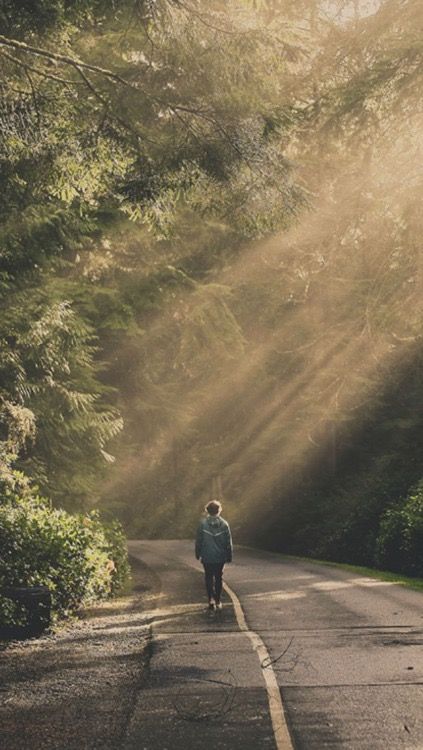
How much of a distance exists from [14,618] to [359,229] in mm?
16559

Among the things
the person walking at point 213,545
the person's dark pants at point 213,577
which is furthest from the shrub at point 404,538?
the person walking at point 213,545

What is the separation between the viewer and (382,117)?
18094 mm

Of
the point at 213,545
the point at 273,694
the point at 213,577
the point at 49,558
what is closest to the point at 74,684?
the point at 273,694

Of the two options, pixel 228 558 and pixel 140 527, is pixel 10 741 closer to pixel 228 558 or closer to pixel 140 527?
pixel 228 558

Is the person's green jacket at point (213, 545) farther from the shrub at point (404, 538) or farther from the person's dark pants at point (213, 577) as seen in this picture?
the shrub at point (404, 538)

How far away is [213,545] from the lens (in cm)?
1541

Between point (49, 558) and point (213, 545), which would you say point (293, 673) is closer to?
point (213, 545)

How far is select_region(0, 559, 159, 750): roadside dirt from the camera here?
7.75m

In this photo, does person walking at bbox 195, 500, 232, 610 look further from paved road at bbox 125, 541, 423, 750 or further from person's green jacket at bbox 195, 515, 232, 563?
paved road at bbox 125, 541, 423, 750

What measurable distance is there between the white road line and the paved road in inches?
2.6

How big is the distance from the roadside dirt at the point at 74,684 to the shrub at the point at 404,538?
9.51 metres

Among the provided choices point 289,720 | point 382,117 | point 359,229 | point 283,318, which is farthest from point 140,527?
point 289,720

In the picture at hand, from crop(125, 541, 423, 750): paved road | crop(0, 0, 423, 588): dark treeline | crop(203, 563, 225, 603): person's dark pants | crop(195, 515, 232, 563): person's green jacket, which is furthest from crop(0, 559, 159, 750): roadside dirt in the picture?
crop(0, 0, 423, 588): dark treeline

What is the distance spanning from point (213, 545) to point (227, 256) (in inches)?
702
